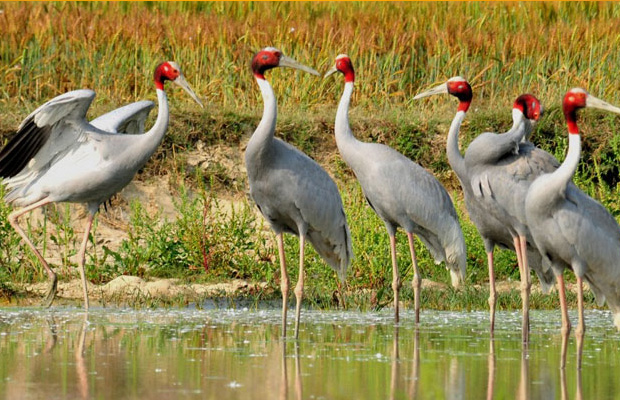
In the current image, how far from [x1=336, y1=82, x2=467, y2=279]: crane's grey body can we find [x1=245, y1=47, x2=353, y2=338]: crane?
34 centimetres

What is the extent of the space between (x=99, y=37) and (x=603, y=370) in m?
9.13

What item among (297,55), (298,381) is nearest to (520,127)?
(298,381)

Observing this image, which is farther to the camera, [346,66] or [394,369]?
[346,66]

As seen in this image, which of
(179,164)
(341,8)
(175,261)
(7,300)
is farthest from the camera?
(341,8)

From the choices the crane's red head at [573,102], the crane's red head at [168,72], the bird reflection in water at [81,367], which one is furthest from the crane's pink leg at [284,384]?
the crane's red head at [168,72]

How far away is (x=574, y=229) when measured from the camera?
6.81 m

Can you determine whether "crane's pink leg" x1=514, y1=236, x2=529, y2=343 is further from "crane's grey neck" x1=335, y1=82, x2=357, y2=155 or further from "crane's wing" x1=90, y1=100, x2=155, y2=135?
"crane's wing" x1=90, y1=100, x2=155, y2=135

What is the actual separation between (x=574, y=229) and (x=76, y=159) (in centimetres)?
456

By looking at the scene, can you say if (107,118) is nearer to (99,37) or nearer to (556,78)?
(99,37)

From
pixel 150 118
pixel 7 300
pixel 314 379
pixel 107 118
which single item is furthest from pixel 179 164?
pixel 314 379

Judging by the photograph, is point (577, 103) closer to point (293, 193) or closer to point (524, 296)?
point (524, 296)

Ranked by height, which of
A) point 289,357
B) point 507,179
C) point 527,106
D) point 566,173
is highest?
point 527,106

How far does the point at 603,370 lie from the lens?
21.3ft

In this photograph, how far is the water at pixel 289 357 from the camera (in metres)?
5.72
